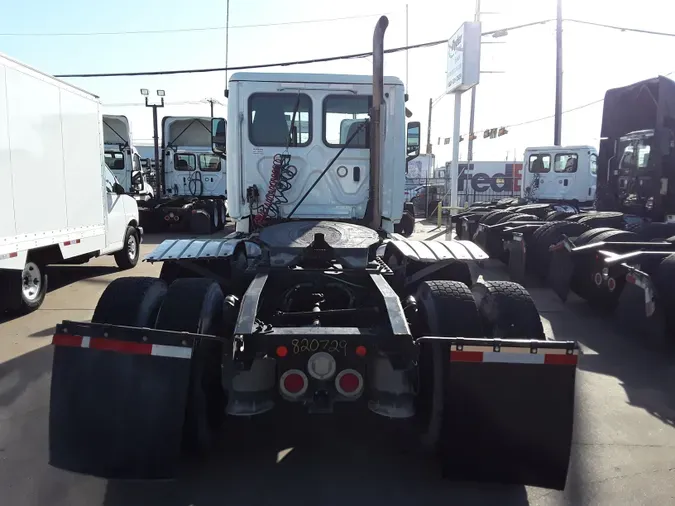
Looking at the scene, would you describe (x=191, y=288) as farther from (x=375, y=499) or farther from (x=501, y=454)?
(x=501, y=454)

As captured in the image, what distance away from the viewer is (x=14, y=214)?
6.61m

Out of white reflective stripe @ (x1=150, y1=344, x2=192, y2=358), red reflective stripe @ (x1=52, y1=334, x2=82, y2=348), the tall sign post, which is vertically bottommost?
white reflective stripe @ (x1=150, y1=344, x2=192, y2=358)

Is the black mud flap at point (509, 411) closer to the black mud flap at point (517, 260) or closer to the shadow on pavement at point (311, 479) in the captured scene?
the shadow on pavement at point (311, 479)

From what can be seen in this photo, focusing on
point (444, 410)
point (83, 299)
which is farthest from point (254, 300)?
point (83, 299)

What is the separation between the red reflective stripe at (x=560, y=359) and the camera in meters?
2.79

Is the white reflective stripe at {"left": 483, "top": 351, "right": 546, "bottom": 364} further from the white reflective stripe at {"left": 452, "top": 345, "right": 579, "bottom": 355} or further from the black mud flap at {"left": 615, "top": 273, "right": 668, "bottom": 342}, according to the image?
the black mud flap at {"left": 615, "top": 273, "right": 668, "bottom": 342}

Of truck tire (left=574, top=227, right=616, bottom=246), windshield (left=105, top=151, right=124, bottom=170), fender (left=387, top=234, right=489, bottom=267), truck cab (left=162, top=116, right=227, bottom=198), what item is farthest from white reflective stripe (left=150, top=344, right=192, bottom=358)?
truck cab (left=162, top=116, right=227, bottom=198)

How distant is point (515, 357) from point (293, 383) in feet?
3.84

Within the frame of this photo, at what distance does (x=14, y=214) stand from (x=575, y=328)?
22.7 ft

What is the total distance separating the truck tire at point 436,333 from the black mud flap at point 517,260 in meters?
4.07

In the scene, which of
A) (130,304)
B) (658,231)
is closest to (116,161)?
(658,231)

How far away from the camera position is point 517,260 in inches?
322

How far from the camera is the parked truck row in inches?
242

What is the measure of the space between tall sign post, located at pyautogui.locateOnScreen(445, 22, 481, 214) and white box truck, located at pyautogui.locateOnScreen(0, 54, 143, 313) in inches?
352
